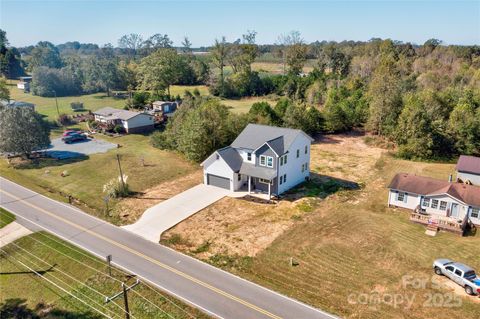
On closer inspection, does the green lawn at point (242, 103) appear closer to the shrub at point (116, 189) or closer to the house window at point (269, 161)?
the house window at point (269, 161)

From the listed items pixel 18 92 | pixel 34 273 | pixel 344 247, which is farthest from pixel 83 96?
pixel 344 247

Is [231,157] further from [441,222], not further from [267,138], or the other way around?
[441,222]

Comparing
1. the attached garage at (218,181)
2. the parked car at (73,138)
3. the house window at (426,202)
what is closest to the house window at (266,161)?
the attached garage at (218,181)

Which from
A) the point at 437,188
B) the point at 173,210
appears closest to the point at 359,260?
the point at 437,188

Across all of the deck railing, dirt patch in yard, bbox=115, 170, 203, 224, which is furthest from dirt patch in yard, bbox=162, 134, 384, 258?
the deck railing

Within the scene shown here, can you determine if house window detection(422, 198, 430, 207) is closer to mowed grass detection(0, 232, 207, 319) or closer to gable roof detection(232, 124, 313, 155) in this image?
gable roof detection(232, 124, 313, 155)
